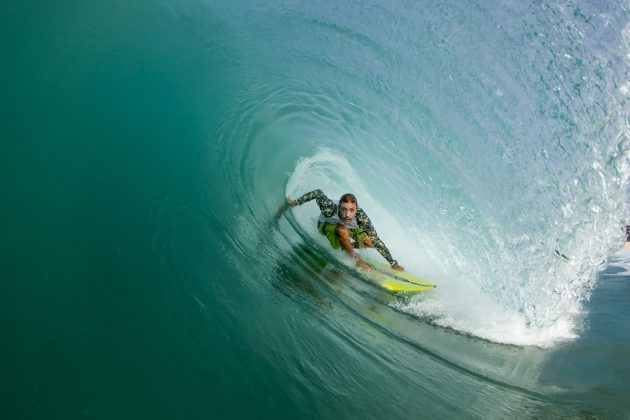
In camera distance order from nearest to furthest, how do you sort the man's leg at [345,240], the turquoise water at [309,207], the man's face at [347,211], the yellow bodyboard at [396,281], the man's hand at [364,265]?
1. the turquoise water at [309,207]
2. the yellow bodyboard at [396,281]
3. the man's hand at [364,265]
4. the man's leg at [345,240]
5. the man's face at [347,211]

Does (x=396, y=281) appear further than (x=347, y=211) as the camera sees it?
No

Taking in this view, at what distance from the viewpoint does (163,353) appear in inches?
113

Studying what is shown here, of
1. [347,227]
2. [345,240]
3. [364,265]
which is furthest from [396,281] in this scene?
[347,227]

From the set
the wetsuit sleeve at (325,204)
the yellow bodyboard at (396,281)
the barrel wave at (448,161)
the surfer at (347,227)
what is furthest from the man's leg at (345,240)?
the wetsuit sleeve at (325,204)

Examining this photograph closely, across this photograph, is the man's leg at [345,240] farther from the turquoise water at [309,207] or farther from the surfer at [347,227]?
the turquoise water at [309,207]

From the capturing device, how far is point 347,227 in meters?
7.02

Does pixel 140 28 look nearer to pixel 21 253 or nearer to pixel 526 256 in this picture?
pixel 21 253

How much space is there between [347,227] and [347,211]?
24cm

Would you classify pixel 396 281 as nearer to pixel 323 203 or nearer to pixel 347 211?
pixel 347 211

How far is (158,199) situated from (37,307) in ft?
6.07

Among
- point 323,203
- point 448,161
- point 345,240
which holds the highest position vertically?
point 448,161

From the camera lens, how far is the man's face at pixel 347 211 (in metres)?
6.93

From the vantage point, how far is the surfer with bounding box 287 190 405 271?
267 inches

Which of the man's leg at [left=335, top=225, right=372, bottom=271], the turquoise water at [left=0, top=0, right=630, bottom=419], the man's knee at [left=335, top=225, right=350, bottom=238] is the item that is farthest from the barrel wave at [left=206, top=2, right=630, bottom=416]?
the man's knee at [left=335, top=225, right=350, bottom=238]
